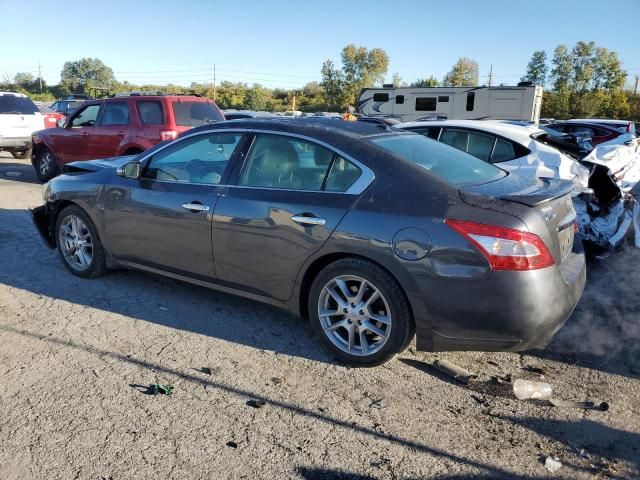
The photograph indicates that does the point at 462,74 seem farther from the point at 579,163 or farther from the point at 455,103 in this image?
the point at 579,163

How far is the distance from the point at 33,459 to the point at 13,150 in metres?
13.8

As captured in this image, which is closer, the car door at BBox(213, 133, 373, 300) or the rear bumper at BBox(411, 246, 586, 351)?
the rear bumper at BBox(411, 246, 586, 351)

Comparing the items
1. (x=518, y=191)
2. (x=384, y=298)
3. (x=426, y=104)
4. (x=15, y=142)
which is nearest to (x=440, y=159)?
(x=518, y=191)

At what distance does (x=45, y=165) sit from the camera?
11281 mm

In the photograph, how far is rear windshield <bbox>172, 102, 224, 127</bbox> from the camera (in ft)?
31.3

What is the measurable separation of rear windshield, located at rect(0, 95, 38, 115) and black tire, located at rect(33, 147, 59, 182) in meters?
3.09

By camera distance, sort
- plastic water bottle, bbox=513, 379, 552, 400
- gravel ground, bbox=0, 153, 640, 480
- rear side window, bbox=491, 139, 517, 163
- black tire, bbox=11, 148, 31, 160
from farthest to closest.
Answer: black tire, bbox=11, 148, 31, 160, rear side window, bbox=491, 139, 517, 163, plastic water bottle, bbox=513, 379, 552, 400, gravel ground, bbox=0, 153, 640, 480

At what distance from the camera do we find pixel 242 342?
391 cm

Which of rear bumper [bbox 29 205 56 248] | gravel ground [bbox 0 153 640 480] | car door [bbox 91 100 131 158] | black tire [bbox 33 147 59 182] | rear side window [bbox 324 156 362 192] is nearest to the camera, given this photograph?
gravel ground [bbox 0 153 640 480]

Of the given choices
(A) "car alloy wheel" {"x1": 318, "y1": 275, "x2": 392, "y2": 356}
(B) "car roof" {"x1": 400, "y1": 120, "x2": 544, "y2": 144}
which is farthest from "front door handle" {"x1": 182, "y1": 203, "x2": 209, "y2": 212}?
(B) "car roof" {"x1": 400, "y1": 120, "x2": 544, "y2": 144}

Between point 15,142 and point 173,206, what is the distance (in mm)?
11563

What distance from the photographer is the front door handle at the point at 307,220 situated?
3551mm

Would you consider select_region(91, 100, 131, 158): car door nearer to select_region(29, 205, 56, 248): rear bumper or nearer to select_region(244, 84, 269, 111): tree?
select_region(29, 205, 56, 248): rear bumper

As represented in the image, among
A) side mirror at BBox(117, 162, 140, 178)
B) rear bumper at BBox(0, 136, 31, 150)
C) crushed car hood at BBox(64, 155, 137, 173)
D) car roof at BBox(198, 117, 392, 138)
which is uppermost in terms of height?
car roof at BBox(198, 117, 392, 138)
